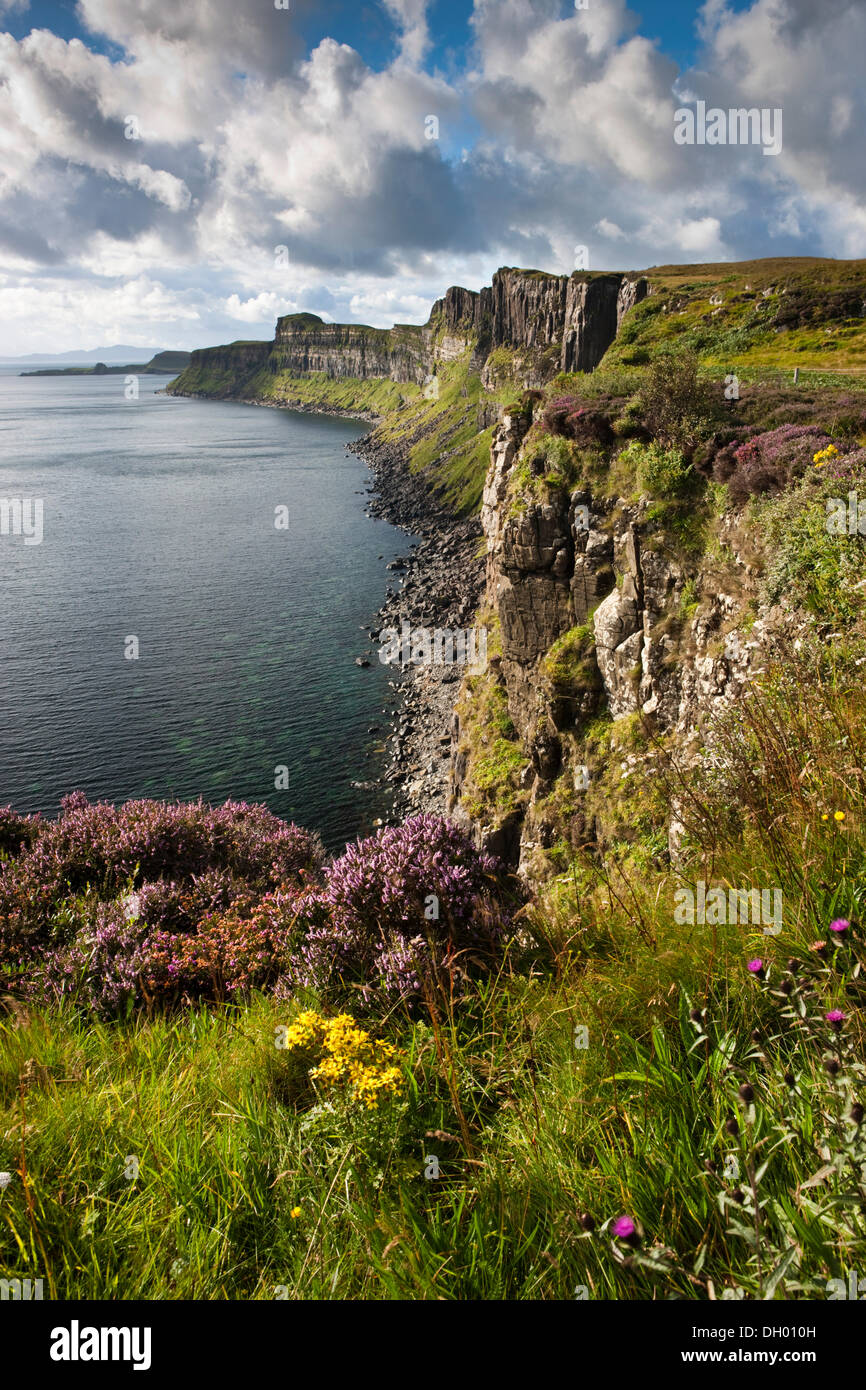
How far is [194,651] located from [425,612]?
2193 cm

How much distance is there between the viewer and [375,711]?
4875 centimetres

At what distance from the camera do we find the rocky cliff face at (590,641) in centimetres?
1730

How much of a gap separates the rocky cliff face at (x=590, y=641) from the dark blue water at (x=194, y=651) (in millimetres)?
13773

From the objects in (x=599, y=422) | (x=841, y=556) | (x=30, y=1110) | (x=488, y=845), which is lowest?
(x=488, y=845)

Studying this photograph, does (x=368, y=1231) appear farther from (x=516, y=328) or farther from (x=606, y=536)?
(x=516, y=328)

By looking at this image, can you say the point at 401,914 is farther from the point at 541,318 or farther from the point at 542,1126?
the point at 541,318

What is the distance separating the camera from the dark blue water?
130 ft

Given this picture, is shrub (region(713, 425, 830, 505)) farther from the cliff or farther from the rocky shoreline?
the rocky shoreline

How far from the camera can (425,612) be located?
64.3 m

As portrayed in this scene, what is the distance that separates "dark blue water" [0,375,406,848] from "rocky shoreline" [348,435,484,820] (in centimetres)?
200

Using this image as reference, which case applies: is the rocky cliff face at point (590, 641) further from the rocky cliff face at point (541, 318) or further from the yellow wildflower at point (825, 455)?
the rocky cliff face at point (541, 318)

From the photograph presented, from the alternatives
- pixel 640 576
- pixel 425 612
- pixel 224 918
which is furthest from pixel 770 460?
pixel 425 612

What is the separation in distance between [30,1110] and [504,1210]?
9.70 feet
